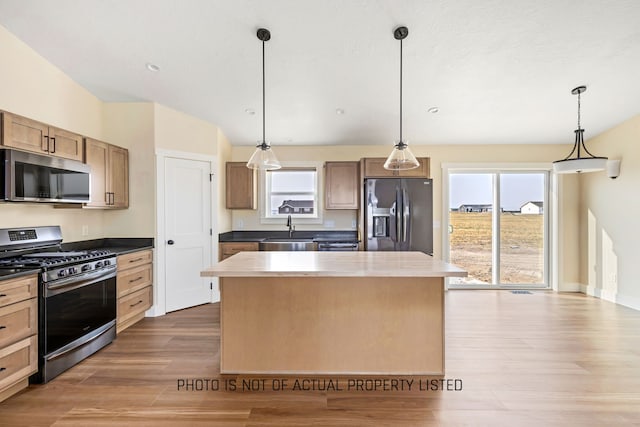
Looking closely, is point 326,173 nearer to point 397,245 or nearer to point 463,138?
point 397,245

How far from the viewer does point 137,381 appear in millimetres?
2309

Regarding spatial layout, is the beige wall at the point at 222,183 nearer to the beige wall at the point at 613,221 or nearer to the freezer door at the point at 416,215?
the freezer door at the point at 416,215

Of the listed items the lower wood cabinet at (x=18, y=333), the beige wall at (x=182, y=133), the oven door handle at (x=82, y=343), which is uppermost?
the beige wall at (x=182, y=133)

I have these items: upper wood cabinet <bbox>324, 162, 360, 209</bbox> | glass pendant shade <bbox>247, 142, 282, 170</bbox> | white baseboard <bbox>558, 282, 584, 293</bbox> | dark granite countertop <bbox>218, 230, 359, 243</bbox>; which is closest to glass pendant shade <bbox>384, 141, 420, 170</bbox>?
glass pendant shade <bbox>247, 142, 282, 170</bbox>

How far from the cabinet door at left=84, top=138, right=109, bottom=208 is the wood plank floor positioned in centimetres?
143

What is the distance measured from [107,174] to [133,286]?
4.14 ft

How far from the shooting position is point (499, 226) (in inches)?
199

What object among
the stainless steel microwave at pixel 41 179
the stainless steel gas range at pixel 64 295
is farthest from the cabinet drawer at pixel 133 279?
the stainless steel microwave at pixel 41 179

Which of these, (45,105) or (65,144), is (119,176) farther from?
(45,105)

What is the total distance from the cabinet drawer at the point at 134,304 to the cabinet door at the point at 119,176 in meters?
1.03

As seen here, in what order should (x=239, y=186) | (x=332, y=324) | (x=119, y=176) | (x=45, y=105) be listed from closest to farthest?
(x=332, y=324) → (x=45, y=105) → (x=119, y=176) → (x=239, y=186)

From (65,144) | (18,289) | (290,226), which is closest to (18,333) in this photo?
(18,289)

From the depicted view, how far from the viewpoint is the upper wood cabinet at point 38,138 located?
2358 mm

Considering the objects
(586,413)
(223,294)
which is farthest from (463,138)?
(223,294)
